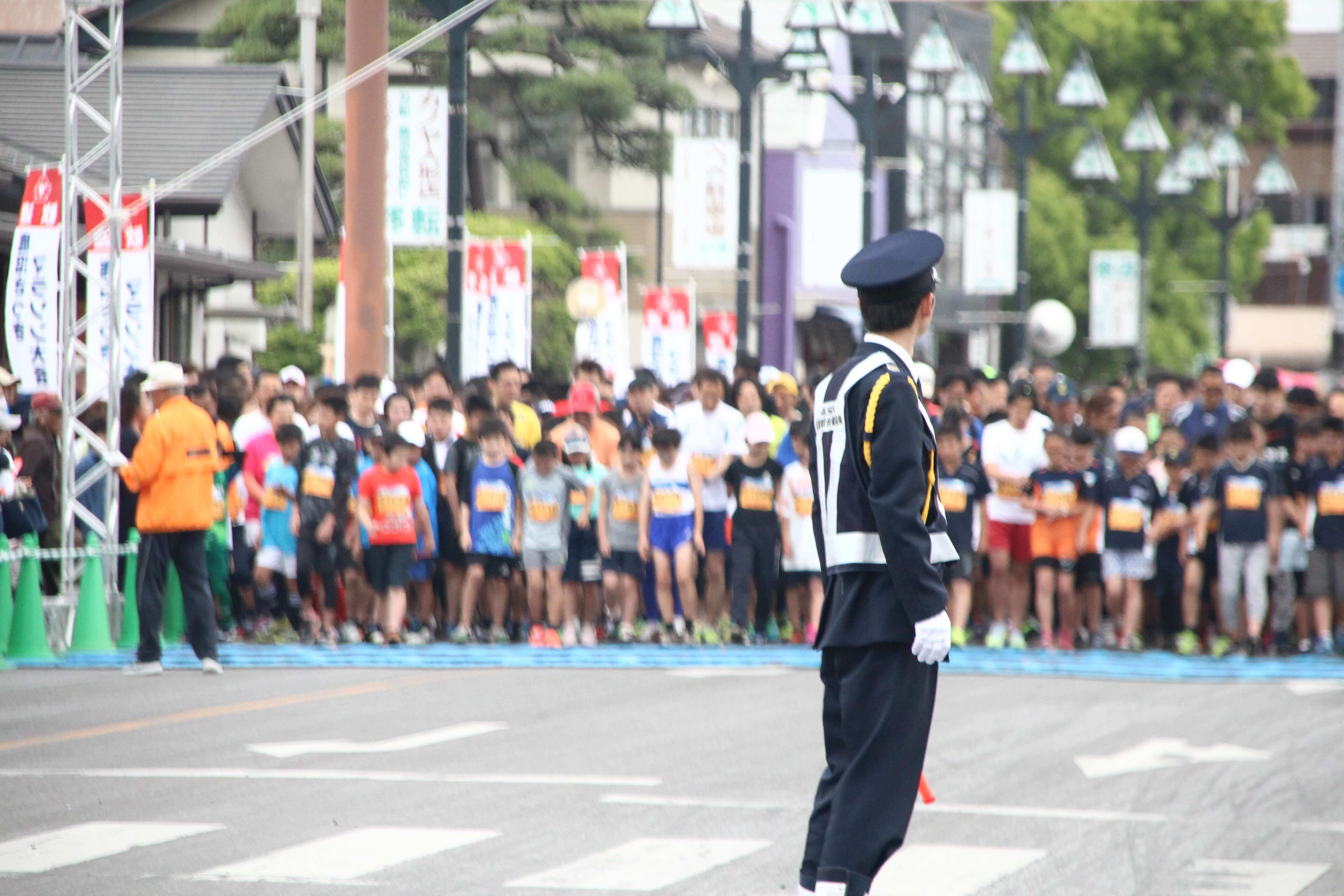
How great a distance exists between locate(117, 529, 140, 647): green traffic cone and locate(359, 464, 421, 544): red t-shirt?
177cm

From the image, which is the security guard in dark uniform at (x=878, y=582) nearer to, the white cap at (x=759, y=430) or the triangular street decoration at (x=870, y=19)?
the white cap at (x=759, y=430)

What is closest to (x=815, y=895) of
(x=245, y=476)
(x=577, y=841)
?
(x=577, y=841)

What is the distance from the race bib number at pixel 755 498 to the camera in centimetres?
1558

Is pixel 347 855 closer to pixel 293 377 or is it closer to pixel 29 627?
pixel 29 627

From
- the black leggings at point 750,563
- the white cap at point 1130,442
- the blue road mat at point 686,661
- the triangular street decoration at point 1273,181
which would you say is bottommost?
the blue road mat at point 686,661

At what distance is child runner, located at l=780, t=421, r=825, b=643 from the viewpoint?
15.5 meters

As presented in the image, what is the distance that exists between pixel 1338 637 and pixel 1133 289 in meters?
28.0

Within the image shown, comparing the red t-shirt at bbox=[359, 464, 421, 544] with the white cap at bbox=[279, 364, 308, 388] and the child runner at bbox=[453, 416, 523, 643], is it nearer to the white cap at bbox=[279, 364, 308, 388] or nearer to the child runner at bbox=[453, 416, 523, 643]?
the child runner at bbox=[453, 416, 523, 643]

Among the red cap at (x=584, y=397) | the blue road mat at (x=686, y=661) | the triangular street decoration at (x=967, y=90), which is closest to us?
the blue road mat at (x=686, y=661)

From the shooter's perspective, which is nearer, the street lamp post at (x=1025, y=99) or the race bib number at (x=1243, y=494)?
the race bib number at (x=1243, y=494)

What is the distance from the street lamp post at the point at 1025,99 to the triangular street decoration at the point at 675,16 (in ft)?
27.4

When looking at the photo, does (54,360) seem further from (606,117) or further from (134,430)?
(606,117)

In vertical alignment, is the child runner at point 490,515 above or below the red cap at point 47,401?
below

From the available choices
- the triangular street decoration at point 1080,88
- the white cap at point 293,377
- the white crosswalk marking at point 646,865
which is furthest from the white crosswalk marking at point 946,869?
the triangular street decoration at point 1080,88
